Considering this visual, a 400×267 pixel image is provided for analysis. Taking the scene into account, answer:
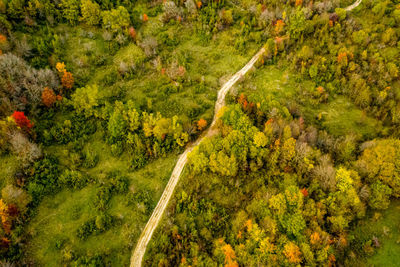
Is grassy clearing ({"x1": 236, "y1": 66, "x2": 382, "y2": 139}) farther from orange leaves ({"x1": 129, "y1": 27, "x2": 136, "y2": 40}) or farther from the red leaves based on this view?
the red leaves

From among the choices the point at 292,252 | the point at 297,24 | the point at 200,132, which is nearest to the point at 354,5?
the point at 297,24

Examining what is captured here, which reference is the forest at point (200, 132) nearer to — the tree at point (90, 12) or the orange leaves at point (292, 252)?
the orange leaves at point (292, 252)

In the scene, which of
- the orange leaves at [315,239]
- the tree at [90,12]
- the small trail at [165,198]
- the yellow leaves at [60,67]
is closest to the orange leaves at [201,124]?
the small trail at [165,198]

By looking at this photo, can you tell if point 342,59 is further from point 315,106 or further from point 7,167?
point 7,167

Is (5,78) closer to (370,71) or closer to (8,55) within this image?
(8,55)

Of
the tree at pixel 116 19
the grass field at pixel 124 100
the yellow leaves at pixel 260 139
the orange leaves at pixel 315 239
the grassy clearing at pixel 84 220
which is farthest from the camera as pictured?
the tree at pixel 116 19
